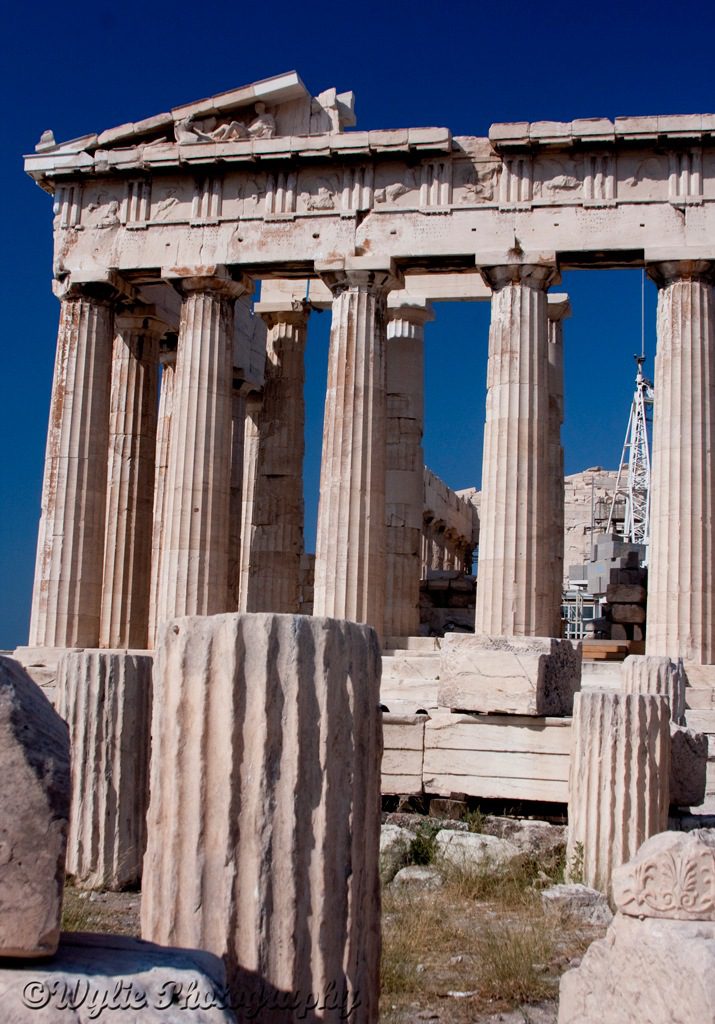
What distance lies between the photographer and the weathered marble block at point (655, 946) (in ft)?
16.9

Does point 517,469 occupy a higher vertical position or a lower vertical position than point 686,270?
lower

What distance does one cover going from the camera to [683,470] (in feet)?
64.2

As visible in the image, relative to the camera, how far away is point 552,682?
42.3 feet

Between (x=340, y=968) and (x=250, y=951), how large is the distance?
428 millimetres

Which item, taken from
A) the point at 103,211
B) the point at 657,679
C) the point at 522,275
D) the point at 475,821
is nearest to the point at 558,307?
the point at 522,275

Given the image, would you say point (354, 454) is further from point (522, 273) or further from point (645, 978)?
point (645, 978)

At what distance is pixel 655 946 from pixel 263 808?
6.03 ft

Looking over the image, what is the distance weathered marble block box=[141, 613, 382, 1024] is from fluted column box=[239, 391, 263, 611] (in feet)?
64.5

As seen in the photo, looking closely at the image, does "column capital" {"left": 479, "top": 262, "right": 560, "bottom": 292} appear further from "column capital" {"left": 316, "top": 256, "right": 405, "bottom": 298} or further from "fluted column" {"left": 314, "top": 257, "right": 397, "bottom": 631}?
"fluted column" {"left": 314, "top": 257, "right": 397, "bottom": 631}

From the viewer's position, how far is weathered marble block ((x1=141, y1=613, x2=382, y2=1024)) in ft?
16.5

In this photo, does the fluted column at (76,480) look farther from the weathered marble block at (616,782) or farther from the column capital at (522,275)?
the weathered marble block at (616,782)

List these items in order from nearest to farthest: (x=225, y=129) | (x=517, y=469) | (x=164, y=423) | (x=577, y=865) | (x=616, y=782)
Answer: (x=616, y=782) → (x=577, y=865) → (x=517, y=469) → (x=225, y=129) → (x=164, y=423)

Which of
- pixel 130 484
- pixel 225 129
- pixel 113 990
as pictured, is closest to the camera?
pixel 113 990

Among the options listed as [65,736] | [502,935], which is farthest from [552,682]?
[65,736]
